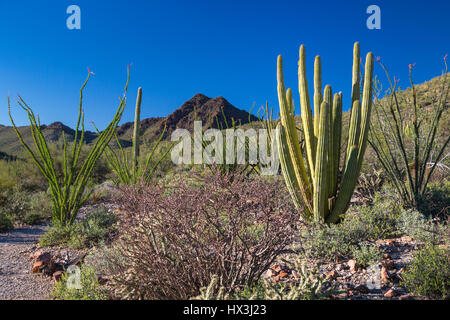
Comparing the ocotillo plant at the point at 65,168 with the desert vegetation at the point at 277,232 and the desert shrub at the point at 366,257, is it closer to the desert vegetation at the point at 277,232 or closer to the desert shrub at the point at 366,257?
the desert vegetation at the point at 277,232

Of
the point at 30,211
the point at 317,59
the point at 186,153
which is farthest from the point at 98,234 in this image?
the point at 186,153

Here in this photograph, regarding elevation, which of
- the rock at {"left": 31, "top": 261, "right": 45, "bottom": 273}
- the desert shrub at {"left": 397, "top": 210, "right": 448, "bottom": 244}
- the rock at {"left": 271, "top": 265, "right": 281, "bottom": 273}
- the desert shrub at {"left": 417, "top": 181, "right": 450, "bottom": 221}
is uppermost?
the desert shrub at {"left": 417, "top": 181, "right": 450, "bottom": 221}

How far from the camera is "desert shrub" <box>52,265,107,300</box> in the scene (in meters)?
2.49

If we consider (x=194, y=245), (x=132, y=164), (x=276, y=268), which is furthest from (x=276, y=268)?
(x=132, y=164)

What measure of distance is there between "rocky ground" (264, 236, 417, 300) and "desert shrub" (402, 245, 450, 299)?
0.32 feet

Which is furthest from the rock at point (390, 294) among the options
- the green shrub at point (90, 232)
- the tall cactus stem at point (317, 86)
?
the green shrub at point (90, 232)

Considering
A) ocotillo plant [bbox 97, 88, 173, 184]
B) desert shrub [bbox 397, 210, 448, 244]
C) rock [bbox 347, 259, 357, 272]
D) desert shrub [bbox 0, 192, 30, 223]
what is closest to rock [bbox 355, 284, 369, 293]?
rock [bbox 347, 259, 357, 272]

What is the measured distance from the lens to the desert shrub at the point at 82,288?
98.0 inches

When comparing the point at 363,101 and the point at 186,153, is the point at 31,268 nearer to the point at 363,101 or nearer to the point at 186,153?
the point at 363,101

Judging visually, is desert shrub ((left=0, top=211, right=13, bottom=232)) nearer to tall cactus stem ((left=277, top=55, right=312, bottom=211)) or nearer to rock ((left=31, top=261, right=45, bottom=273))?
rock ((left=31, top=261, right=45, bottom=273))

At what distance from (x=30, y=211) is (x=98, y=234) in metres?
3.65

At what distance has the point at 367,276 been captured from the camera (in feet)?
8.81

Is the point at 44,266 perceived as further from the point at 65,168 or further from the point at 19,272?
the point at 65,168
